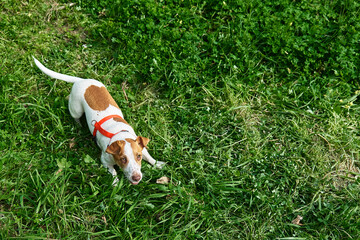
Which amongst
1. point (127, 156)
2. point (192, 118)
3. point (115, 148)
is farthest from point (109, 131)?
point (192, 118)

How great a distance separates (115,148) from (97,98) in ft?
2.62

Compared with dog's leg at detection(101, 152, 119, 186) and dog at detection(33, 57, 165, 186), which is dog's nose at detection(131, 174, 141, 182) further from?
dog's leg at detection(101, 152, 119, 186)

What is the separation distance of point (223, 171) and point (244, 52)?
1.89 metres

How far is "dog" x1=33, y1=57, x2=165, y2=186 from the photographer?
335 cm

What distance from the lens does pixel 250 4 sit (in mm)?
5066

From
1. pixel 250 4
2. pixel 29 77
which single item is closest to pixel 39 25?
pixel 29 77

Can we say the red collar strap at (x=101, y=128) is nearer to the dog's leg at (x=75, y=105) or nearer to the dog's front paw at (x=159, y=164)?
the dog's leg at (x=75, y=105)

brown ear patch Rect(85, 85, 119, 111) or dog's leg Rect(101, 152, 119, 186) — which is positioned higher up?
brown ear patch Rect(85, 85, 119, 111)

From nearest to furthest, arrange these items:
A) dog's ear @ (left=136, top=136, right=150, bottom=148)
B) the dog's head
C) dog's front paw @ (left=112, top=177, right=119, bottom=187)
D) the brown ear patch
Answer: the dog's head
dog's ear @ (left=136, top=136, right=150, bottom=148)
dog's front paw @ (left=112, top=177, right=119, bottom=187)
the brown ear patch

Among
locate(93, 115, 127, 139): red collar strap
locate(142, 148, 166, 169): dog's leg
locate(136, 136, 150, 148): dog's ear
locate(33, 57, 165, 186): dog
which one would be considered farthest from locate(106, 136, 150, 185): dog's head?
locate(142, 148, 166, 169): dog's leg

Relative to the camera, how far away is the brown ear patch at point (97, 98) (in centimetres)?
378

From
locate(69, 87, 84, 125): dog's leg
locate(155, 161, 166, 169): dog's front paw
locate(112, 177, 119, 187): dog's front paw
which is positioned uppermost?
locate(69, 87, 84, 125): dog's leg

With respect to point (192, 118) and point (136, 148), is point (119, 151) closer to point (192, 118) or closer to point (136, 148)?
point (136, 148)

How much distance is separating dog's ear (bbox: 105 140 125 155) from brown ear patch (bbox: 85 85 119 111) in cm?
63
